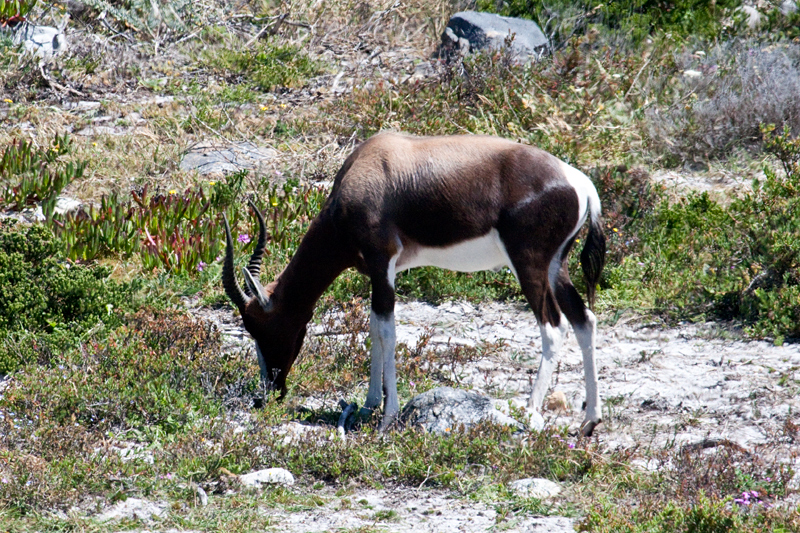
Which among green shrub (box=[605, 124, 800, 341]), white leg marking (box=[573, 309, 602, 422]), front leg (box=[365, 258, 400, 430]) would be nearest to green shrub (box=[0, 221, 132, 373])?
front leg (box=[365, 258, 400, 430])

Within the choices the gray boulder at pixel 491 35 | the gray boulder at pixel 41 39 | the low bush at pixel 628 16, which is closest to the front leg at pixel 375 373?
the gray boulder at pixel 491 35

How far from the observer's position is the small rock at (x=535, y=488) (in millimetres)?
5039

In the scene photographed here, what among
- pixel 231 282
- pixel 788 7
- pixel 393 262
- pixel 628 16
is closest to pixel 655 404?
pixel 393 262

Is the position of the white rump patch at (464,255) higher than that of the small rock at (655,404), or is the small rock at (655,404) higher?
the white rump patch at (464,255)

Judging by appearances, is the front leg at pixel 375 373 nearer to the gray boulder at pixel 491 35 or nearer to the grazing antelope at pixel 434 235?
the grazing antelope at pixel 434 235

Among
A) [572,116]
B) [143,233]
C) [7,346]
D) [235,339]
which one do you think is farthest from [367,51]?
[7,346]

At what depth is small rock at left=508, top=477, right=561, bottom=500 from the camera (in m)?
5.04

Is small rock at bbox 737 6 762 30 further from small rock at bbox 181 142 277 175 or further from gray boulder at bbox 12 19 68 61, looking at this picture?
gray boulder at bbox 12 19 68 61

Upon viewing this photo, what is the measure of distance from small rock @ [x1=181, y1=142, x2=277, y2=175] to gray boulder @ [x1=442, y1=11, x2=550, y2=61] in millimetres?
3644

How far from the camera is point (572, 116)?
11.5m

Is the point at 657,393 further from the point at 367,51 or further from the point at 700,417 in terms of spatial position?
the point at 367,51

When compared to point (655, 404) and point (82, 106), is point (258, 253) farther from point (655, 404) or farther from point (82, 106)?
point (82, 106)

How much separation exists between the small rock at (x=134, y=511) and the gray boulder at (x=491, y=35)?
385 inches

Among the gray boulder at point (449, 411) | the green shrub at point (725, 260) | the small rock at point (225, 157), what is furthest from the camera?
the small rock at point (225, 157)
